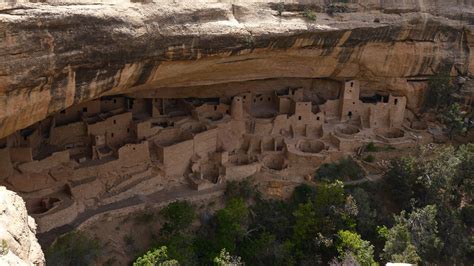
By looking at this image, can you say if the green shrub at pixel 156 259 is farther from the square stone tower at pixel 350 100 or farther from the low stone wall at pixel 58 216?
the square stone tower at pixel 350 100

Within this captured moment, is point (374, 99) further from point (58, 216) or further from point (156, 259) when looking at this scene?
point (58, 216)

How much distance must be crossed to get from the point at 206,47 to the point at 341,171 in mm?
5793

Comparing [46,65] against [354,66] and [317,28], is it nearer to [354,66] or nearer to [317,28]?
[317,28]

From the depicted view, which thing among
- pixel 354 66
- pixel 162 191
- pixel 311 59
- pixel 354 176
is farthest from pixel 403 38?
pixel 162 191

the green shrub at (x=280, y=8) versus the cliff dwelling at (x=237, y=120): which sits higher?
the green shrub at (x=280, y=8)

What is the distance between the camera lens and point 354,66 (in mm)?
16062

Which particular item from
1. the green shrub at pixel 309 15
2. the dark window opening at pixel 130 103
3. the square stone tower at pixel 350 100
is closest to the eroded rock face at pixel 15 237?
the dark window opening at pixel 130 103

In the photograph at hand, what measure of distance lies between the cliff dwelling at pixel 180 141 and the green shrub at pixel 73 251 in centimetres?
55

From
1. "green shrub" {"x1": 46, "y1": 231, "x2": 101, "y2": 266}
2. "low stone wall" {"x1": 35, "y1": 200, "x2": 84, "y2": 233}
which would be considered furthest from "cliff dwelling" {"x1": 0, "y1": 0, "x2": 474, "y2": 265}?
"green shrub" {"x1": 46, "y1": 231, "x2": 101, "y2": 266}

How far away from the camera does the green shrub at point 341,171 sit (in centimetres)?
1509

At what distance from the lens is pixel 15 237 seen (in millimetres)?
4945

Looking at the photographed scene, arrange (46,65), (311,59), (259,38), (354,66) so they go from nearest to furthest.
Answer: (46,65)
(259,38)
(311,59)
(354,66)

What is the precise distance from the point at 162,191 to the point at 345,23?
21.2ft

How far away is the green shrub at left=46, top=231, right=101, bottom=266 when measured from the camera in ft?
35.3
